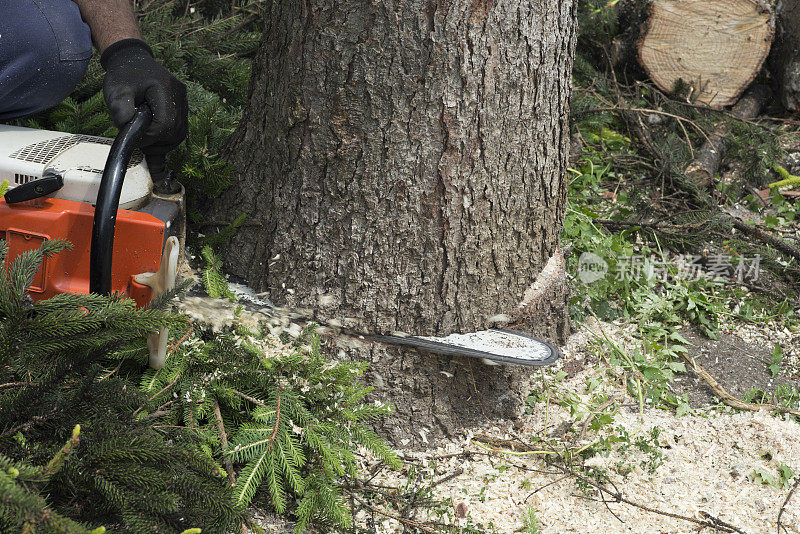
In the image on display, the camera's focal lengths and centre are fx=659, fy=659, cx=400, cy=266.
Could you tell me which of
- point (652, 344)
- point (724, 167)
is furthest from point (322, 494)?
point (724, 167)

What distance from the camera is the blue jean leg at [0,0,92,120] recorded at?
1.95 metres

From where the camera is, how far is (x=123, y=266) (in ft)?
6.00

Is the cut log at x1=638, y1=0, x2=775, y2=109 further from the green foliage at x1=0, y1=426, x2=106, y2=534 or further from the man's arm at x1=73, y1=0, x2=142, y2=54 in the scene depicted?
the green foliage at x1=0, y1=426, x2=106, y2=534

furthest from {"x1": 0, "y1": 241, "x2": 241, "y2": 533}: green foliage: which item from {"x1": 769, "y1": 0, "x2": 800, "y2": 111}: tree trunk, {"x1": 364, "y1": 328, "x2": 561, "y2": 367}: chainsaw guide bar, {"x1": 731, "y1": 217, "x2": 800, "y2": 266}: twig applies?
{"x1": 769, "y1": 0, "x2": 800, "y2": 111}: tree trunk

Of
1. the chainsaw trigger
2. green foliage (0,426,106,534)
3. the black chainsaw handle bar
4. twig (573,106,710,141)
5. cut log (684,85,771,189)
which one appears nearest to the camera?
green foliage (0,426,106,534)

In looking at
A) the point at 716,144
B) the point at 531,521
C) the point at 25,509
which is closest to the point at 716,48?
the point at 716,144

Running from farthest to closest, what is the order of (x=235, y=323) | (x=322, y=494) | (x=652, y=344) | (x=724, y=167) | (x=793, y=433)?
(x=724, y=167)
(x=652, y=344)
(x=793, y=433)
(x=235, y=323)
(x=322, y=494)

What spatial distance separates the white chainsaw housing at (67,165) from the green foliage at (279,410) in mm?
475

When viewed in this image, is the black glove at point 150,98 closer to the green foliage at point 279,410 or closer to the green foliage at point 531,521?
the green foliage at point 279,410

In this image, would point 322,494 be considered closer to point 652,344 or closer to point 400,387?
point 400,387

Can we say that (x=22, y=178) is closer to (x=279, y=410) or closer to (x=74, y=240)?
(x=74, y=240)

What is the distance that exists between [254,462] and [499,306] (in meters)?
0.94

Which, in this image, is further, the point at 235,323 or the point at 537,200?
the point at 537,200

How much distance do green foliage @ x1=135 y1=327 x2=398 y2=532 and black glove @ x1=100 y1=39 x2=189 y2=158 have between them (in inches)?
23.1
